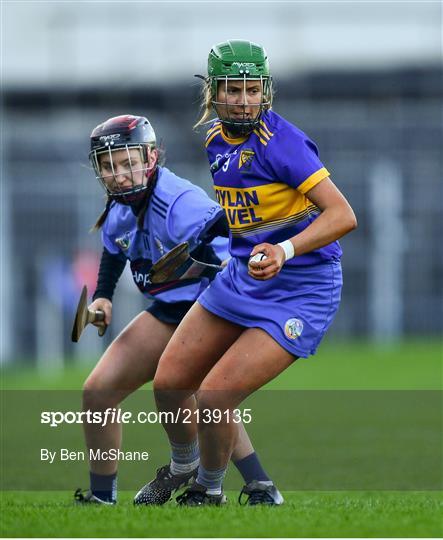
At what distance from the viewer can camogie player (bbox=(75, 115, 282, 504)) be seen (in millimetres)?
7152

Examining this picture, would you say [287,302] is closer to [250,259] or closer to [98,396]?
[250,259]

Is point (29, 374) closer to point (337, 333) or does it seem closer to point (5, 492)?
point (337, 333)

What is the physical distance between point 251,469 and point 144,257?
1335 millimetres

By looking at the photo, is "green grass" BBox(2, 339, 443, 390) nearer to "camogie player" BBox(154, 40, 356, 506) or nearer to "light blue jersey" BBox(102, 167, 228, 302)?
"light blue jersey" BBox(102, 167, 228, 302)

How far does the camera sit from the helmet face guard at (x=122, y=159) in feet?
23.4

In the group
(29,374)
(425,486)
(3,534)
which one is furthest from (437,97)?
(3,534)

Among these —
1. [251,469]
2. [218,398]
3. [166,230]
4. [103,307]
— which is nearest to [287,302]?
[218,398]

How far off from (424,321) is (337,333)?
2.00m

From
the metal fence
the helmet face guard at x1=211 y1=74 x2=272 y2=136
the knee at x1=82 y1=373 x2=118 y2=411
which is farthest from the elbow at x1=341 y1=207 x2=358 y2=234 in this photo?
the metal fence

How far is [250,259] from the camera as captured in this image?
242 inches

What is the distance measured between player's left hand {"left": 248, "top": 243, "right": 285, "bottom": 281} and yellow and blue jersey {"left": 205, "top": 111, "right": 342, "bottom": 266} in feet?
1.16

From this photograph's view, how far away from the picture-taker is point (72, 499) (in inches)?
303

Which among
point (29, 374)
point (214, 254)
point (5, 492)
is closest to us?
point (214, 254)

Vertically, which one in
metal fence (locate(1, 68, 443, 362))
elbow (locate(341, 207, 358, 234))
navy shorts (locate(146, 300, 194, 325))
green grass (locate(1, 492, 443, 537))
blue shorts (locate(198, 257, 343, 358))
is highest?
elbow (locate(341, 207, 358, 234))
